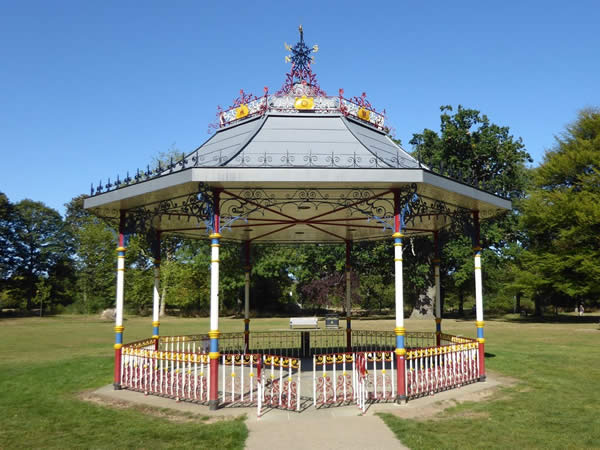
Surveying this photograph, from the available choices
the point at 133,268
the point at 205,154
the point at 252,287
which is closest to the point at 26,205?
the point at 133,268

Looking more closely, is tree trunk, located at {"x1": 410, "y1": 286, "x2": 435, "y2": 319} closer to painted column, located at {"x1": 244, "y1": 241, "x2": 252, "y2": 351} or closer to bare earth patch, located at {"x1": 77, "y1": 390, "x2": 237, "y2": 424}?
painted column, located at {"x1": 244, "y1": 241, "x2": 252, "y2": 351}

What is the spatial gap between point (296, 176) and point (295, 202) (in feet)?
9.50

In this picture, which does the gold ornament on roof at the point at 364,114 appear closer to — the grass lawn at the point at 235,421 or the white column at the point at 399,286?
the white column at the point at 399,286

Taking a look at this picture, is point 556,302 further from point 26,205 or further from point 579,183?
point 26,205

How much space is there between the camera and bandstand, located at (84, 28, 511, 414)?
377 inches

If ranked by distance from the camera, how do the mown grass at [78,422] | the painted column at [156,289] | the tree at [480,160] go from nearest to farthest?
the mown grass at [78,422], the painted column at [156,289], the tree at [480,160]

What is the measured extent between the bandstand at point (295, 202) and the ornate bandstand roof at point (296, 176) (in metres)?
0.03

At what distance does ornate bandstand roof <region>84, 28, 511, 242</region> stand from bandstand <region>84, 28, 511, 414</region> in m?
0.03

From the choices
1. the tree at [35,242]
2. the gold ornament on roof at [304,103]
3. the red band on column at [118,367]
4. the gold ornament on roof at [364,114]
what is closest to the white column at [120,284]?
the red band on column at [118,367]

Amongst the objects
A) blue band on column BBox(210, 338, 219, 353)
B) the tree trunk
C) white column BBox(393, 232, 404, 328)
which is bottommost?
the tree trunk

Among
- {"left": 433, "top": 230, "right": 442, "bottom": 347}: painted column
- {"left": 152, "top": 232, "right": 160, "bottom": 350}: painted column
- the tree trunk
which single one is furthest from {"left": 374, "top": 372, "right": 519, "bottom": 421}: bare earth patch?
the tree trunk

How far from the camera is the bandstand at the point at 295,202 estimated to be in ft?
31.4

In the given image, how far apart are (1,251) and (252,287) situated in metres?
33.8

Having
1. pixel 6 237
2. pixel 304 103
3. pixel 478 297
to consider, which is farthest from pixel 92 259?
Result: pixel 478 297
